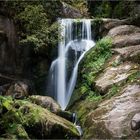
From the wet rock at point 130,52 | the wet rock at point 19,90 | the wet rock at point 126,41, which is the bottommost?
the wet rock at point 19,90

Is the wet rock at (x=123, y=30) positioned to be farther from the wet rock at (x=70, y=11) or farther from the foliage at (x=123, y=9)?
the wet rock at (x=70, y=11)

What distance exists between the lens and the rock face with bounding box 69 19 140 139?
10.8 m

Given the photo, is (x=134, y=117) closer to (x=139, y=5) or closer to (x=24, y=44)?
(x=24, y=44)

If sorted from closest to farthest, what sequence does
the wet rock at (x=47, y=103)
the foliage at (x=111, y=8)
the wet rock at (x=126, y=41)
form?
the wet rock at (x=47, y=103) < the wet rock at (x=126, y=41) < the foliage at (x=111, y=8)

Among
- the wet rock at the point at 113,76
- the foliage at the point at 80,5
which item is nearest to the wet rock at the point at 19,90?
the wet rock at the point at 113,76

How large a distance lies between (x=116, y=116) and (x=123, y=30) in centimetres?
805

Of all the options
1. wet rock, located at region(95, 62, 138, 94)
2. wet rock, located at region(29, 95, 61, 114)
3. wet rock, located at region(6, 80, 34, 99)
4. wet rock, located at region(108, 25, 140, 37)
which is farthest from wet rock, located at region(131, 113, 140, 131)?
wet rock, located at region(108, 25, 140, 37)

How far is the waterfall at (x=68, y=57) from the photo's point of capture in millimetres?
17062

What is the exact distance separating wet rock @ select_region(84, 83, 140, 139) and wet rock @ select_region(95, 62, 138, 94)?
3.67 feet

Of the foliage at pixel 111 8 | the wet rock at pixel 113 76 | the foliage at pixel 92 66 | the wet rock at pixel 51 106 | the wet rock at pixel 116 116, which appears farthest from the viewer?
the foliage at pixel 111 8

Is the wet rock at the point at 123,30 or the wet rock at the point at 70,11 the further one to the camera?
the wet rock at the point at 70,11

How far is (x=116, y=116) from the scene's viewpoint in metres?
11.2

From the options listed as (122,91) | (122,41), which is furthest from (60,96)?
(122,91)

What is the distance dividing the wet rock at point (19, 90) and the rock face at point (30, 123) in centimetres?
484
